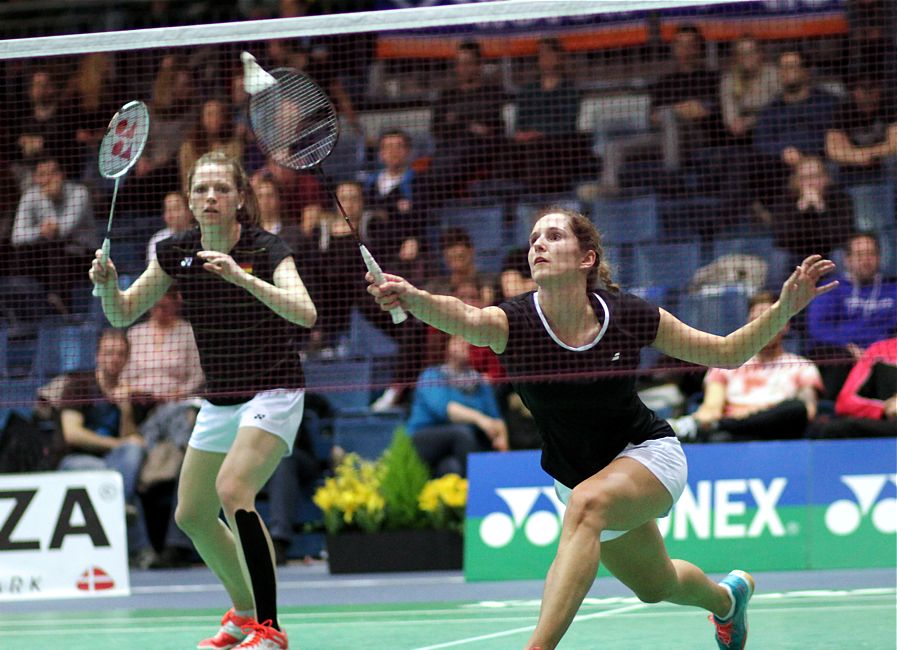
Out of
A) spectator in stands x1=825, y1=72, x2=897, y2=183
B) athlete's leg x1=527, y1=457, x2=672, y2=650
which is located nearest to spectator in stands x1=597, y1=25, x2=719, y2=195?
spectator in stands x1=825, y1=72, x2=897, y2=183

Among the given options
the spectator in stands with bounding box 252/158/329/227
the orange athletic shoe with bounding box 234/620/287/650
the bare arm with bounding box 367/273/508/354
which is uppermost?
the spectator in stands with bounding box 252/158/329/227

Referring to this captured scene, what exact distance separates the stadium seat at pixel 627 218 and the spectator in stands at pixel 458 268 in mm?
1153

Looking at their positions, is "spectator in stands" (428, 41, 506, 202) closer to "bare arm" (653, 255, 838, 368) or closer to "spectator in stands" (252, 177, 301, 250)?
"spectator in stands" (252, 177, 301, 250)

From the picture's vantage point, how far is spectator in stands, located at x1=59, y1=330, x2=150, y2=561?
9359 millimetres

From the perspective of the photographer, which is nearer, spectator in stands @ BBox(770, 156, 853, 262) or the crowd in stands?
the crowd in stands

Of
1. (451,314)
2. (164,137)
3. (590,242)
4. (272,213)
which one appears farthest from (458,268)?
(451,314)

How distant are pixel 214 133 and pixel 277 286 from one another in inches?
196

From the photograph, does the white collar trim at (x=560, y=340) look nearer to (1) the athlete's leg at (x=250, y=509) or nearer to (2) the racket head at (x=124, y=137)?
(1) the athlete's leg at (x=250, y=509)

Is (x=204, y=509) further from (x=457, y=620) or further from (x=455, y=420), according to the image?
(x=455, y=420)

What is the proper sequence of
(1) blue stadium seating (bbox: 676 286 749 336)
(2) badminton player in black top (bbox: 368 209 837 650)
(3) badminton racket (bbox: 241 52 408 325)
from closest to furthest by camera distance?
1. (2) badminton player in black top (bbox: 368 209 837 650)
2. (3) badminton racket (bbox: 241 52 408 325)
3. (1) blue stadium seating (bbox: 676 286 749 336)

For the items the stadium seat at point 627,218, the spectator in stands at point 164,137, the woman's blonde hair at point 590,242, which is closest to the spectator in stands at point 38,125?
the spectator in stands at point 164,137

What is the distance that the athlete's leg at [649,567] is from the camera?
464 cm

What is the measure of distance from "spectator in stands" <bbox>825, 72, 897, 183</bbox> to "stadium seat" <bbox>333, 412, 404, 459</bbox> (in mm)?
3563

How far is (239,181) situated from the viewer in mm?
5871
